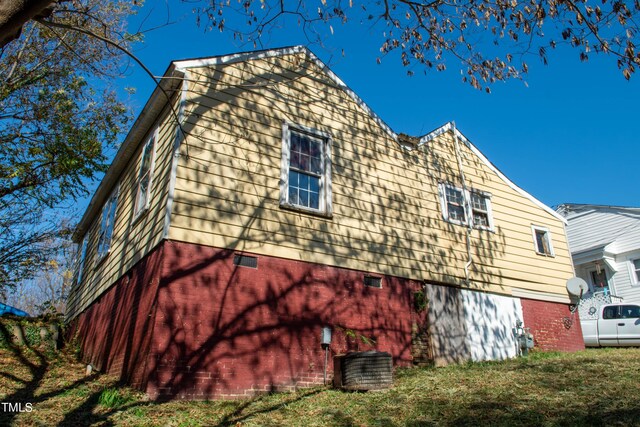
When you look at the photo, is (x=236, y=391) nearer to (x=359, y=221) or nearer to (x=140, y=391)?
(x=140, y=391)

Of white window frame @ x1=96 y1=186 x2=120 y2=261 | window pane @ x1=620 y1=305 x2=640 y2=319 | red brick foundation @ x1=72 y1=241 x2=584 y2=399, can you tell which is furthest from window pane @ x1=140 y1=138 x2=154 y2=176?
window pane @ x1=620 y1=305 x2=640 y2=319

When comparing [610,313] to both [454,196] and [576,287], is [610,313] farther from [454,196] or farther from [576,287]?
[454,196]

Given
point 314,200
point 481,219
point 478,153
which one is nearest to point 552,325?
point 481,219

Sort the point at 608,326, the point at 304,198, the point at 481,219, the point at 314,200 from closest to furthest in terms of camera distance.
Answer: the point at 304,198
the point at 314,200
the point at 481,219
the point at 608,326

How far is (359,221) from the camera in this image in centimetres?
1133

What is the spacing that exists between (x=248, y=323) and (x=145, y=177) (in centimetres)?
450

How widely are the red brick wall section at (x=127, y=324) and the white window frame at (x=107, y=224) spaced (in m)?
1.43

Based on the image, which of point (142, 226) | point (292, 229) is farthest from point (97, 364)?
point (292, 229)

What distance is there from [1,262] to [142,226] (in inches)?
440

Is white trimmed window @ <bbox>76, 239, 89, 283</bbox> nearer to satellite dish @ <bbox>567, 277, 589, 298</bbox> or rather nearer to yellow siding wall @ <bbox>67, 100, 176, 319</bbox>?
yellow siding wall @ <bbox>67, 100, 176, 319</bbox>

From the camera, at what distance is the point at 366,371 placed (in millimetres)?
8516

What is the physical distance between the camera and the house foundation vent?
8484 mm

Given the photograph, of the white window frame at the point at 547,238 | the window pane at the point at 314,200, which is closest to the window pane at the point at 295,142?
the window pane at the point at 314,200

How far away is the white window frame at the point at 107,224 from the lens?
13.2m
